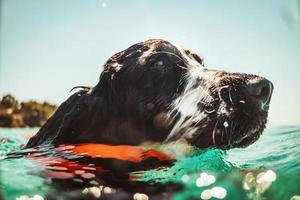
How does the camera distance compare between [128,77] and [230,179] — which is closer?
[230,179]

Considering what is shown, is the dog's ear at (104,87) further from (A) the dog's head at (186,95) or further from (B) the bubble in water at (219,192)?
(B) the bubble in water at (219,192)

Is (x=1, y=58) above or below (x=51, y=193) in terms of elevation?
above

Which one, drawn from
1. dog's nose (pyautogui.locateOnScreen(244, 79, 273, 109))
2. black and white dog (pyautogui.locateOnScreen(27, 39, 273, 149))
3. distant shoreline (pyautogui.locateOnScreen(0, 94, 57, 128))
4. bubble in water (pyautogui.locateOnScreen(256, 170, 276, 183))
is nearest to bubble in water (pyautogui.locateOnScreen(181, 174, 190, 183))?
black and white dog (pyautogui.locateOnScreen(27, 39, 273, 149))

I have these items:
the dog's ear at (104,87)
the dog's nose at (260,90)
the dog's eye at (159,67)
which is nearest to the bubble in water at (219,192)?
the dog's nose at (260,90)

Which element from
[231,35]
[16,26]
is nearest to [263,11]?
[231,35]

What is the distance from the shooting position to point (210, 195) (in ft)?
13.6

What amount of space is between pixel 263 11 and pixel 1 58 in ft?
6.05

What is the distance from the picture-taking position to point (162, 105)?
14.1ft

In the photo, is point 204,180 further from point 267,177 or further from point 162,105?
point 162,105

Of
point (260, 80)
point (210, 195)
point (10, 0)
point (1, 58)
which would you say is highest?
point (10, 0)

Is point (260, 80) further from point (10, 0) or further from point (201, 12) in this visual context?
point (10, 0)

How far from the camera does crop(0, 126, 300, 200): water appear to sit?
162 inches

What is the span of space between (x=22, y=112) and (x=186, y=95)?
1157mm

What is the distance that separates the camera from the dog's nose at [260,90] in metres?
3.96
